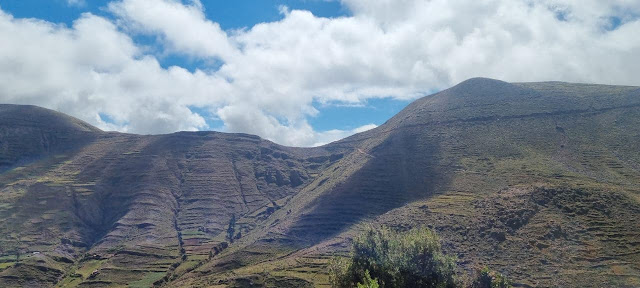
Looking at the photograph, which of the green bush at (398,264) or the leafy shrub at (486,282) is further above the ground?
the green bush at (398,264)

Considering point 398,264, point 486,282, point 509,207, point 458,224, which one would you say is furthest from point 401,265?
point 509,207

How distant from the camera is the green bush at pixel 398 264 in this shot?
6912 cm

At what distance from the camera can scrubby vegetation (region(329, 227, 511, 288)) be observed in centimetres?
6919

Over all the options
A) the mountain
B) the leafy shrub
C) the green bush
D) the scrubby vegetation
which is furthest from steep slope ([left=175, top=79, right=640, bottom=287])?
the green bush

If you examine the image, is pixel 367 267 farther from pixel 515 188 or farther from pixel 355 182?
pixel 355 182

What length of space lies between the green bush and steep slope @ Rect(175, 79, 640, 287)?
106ft

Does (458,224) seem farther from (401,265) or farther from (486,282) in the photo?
(401,265)

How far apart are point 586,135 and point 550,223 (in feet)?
292

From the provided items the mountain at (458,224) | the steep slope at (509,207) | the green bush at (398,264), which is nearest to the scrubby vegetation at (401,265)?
the green bush at (398,264)

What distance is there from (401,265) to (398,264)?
0.55 m

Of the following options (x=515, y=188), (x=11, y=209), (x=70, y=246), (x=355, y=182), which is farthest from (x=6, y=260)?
(x=515, y=188)

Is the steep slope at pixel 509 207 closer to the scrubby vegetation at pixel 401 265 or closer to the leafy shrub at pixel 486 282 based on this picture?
the leafy shrub at pixel 486 282

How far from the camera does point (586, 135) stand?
6983 inches

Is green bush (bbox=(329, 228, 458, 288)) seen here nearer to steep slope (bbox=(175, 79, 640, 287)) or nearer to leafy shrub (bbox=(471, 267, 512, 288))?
leafy shrub (bbox=(471, 267, 512, 288))
